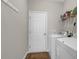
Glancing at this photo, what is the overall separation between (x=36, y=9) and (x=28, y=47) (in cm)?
192

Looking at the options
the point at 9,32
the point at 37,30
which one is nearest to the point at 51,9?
the point at 37,30

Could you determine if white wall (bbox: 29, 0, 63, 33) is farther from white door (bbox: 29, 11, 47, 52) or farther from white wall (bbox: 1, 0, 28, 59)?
white wall (bbox: 1, 0, 28, 59)

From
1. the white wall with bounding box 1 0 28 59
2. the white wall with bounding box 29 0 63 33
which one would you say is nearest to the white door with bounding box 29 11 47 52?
the white wall with bounding box 29 0 63 33

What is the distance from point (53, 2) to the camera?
5414mm

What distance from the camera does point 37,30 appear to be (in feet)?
17.7

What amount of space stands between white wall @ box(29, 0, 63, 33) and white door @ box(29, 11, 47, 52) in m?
0.22

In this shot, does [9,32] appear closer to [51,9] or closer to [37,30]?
[37,30]

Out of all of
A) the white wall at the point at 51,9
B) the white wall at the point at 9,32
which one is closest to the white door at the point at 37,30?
the white wall at the point at 51,9

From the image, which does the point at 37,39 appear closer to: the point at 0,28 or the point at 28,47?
the point at 28,47

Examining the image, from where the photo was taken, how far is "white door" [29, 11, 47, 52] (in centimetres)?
540

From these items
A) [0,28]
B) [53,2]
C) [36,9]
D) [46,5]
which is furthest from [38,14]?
[0,28]

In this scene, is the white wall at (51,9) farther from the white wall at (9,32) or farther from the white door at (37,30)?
the white wall at (9,32)

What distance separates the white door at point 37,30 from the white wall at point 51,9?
0.22m

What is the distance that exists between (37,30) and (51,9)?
1254mm
